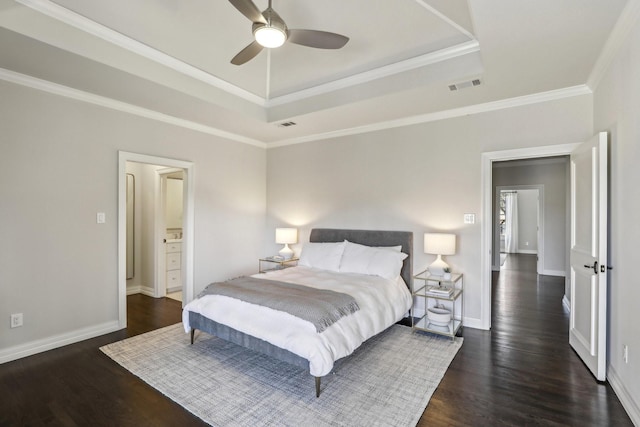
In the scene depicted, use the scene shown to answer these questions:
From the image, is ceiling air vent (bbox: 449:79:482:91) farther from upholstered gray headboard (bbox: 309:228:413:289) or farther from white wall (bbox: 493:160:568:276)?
white wall (bbox: 493:160:568:276)

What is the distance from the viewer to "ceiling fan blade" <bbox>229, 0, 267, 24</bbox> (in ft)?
6.54

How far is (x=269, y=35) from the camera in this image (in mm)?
2289

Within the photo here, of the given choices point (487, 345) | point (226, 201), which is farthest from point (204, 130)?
point (487, 345)

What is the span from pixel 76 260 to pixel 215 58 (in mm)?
2724

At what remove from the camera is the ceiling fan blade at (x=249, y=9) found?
1995 millimetres

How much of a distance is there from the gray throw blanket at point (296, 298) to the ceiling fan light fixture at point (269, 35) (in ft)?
6.93

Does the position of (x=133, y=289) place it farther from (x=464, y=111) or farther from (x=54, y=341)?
(x=464, y=111)

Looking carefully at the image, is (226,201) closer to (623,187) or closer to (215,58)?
(215,58)

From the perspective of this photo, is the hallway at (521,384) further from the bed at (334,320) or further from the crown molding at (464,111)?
the crown molding at (464,111)

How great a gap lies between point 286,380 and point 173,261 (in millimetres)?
3818

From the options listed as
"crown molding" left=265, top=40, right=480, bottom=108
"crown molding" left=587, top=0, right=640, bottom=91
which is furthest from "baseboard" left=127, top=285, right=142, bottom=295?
"crown molding" left=587, top=0, right=640, bottom=91

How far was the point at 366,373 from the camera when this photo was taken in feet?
9.03

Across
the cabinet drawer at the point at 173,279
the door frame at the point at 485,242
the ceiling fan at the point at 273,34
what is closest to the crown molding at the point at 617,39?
the door frame at the point at 485,242

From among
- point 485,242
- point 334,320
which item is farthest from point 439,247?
point 334,320
